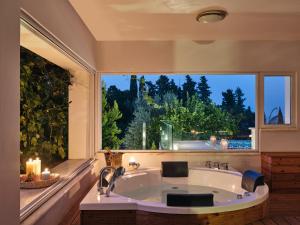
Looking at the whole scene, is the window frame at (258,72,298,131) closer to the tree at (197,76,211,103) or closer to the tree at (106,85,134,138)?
the tree at (197,76,211,103)

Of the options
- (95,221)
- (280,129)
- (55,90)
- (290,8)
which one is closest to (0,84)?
(95,221)

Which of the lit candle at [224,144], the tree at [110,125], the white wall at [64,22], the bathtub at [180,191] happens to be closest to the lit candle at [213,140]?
the lit candle at [224,144]

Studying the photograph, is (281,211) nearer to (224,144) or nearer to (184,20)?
(224,144)

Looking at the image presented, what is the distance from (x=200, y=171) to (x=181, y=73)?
5.04 ft

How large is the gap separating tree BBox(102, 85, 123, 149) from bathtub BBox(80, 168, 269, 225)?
82 centimetres

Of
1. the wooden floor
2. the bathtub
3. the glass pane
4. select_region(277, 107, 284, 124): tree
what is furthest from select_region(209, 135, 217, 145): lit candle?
the wooden floor

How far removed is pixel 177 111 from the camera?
4547 mm

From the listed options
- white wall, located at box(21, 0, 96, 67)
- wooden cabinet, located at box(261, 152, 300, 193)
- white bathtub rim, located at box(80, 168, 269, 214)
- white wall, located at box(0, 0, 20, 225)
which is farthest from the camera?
wooden cabinet, located at box(261, 152, 300, 193)

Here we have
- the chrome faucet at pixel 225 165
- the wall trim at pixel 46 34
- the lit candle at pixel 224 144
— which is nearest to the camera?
the wall trim at pixel 46 34

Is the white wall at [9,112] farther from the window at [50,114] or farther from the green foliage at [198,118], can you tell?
the green foliage at [198,118]

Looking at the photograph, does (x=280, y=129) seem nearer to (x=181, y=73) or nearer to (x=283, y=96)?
(x=283, y=96)

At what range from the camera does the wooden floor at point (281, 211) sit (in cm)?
273

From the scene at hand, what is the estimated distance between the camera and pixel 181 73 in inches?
173

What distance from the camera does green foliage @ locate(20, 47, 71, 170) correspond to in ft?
8.97
